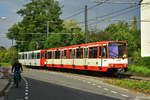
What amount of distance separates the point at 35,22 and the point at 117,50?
59170mm

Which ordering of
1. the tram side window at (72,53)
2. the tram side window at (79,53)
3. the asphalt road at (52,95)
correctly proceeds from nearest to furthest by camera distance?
1. the asphalt road at (52,95)
2. the tram side window at (79,53)
3. the tram side window at (72,53)

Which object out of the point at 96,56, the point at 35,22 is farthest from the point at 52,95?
the point at 35,22

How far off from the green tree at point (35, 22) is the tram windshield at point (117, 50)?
55.6m

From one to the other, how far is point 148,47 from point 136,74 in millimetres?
10742

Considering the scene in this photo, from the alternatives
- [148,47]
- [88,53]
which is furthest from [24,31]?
[88,53]

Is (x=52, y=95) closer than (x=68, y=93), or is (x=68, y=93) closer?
(x=52, y=95)

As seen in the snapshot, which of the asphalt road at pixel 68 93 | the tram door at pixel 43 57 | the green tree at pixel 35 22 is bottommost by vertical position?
the asphalt road at pixel 68 93

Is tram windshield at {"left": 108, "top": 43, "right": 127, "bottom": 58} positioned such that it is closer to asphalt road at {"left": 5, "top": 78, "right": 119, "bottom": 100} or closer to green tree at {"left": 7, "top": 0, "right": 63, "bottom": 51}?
asphalt road at {"left": 5, "top": 78, "right": 119, "bottom": 100}

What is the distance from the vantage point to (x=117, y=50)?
2989 cm

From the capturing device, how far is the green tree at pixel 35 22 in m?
86.4

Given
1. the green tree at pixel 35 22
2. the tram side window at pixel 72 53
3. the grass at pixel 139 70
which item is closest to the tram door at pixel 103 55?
the grass at pixel 139 70

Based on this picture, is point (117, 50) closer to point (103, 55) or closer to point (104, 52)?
point (104, 52)

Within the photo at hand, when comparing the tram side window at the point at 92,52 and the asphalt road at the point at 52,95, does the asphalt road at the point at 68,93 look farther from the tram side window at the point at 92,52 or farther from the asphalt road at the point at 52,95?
the tram side window at the point at 92,52

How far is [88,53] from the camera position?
33031mm
